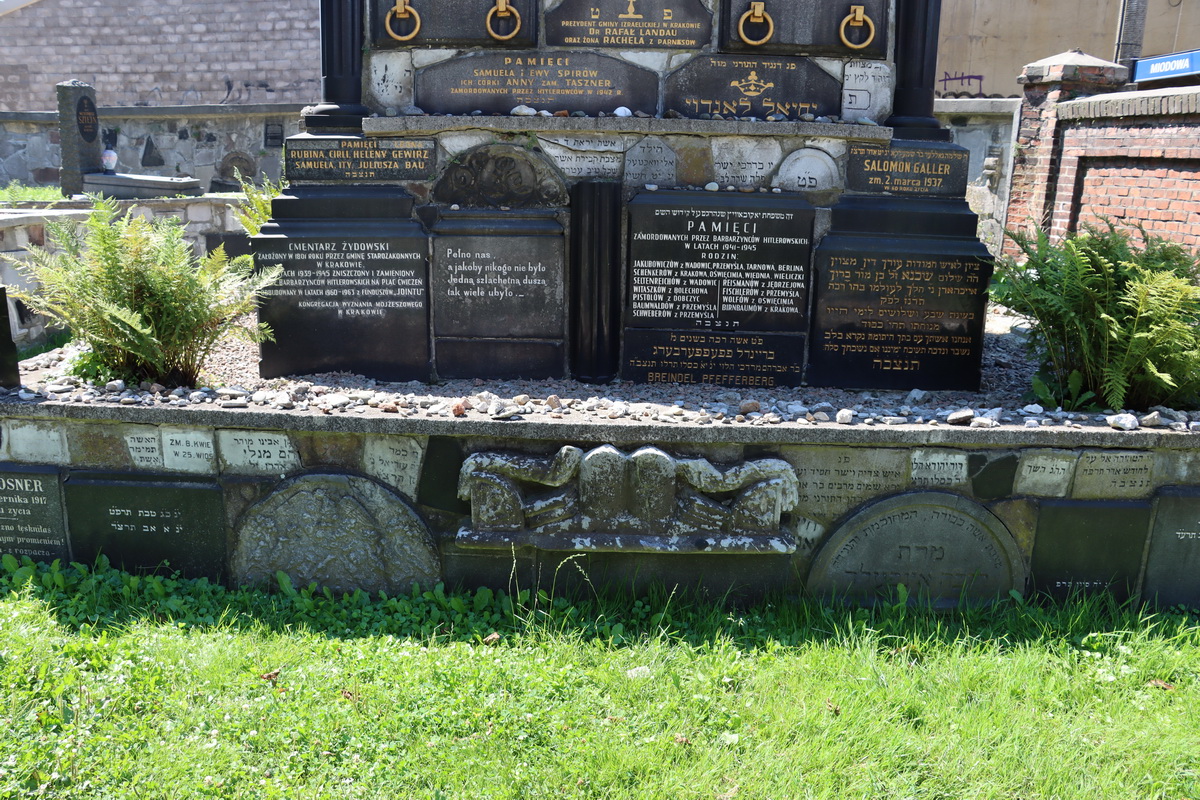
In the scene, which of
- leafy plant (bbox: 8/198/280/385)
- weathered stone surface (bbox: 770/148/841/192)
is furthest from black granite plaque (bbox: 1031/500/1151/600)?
leafy plant (bbox: 8/198/280/385)

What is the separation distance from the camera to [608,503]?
370 cm

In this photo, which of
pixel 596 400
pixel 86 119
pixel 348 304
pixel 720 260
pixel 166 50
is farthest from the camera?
pixel 166 50

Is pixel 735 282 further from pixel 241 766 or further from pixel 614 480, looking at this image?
pixel 241 766

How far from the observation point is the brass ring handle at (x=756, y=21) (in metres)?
4.80

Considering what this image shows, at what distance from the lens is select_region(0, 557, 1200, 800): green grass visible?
2707 millimetres

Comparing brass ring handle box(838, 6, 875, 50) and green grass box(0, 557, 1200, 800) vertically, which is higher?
brass ring handle box(838, 6, 875, 50)

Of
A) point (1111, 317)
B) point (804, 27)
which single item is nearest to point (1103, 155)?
point (804, 27)

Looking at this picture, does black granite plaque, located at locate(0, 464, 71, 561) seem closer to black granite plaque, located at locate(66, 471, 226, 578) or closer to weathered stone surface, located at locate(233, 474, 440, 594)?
black granite plaque, located at locate(66, 471, 226, 578)

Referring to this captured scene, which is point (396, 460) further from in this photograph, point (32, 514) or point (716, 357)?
point (716, 357)

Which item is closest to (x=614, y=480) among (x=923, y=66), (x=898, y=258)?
(x=898, y=258)

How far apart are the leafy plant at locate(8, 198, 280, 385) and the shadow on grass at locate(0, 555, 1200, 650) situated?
952 mm

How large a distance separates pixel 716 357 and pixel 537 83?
5.77ft

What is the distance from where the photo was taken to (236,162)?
18781 millimetres

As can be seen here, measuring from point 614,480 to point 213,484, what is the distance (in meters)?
1.71
